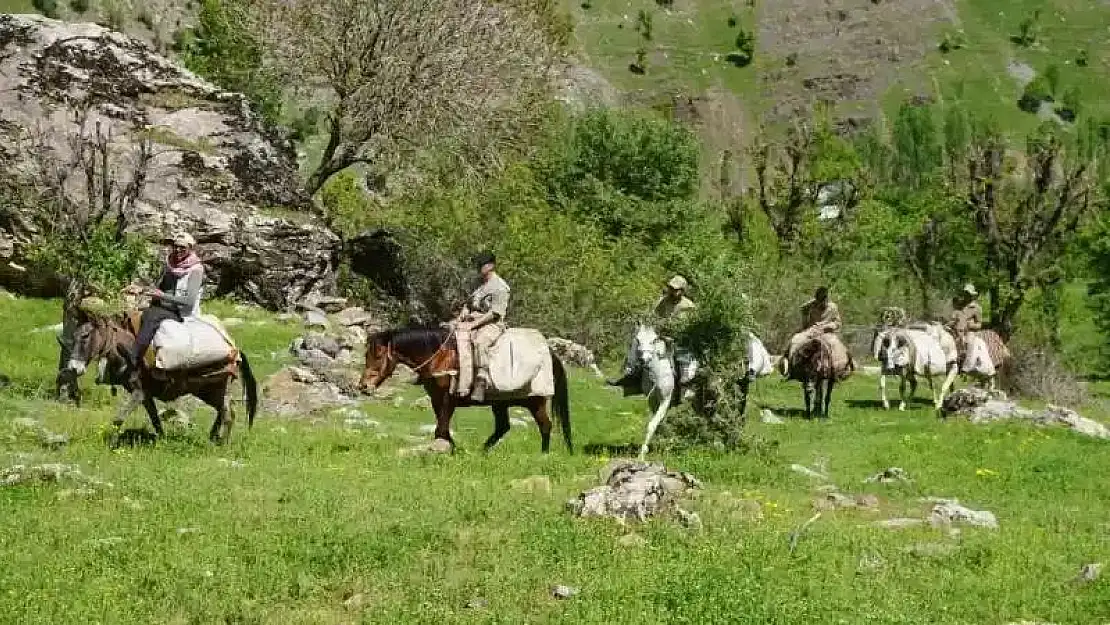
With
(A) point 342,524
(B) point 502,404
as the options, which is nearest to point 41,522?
(A) point 342,524

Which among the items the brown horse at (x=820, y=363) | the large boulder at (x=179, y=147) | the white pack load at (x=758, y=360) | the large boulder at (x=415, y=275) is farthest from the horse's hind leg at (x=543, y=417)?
the large boulder at (x=415, y=275)

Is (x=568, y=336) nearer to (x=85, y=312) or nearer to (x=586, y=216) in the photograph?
(x=586, y=216)

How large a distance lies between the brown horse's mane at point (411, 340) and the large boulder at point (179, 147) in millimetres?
18178

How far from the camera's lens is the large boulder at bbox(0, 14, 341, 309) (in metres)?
35.1

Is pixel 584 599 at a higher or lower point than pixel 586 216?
lower

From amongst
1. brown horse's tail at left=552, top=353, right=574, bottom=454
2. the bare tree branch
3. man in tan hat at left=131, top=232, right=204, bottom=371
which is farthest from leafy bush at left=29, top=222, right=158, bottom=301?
the bare tree branch

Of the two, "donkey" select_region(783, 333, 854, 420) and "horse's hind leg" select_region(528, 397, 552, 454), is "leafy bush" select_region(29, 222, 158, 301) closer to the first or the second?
"horse's hind leg" select_region(528, 397, 552, 454)

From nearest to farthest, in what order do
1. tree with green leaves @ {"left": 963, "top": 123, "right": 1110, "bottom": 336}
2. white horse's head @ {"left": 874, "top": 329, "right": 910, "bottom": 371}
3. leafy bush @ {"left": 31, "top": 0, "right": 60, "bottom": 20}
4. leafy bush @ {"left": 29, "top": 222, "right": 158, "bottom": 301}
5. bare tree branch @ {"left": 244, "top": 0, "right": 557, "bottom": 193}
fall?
leafy bush @ {"left": 29, "top": 222, "right": 158, "bottom": 301}
white horse's head @ {"left": 874, "top": 329, "right": 910, "bottom": 371}
bare tree branch @ {"left": 244, "top": 0, "right": 557, "bottom": 193}
tree with green leaves @ {"left": 963, "top": 123, "right": 1110, "bottom": 336}
leafy bush @ {"left": 31, "top": 0, "right": 60, "bottom": 20}

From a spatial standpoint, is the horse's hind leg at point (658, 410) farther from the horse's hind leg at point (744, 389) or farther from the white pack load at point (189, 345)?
the white pack load at point (189, 345)

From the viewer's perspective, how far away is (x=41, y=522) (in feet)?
39.5

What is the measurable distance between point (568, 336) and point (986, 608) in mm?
31454

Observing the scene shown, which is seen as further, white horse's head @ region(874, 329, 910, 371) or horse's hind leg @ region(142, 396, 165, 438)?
white horse's head @ region(874, 329, 910, 371)

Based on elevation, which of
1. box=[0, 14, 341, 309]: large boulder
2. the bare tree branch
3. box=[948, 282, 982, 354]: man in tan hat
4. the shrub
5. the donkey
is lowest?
the shrub

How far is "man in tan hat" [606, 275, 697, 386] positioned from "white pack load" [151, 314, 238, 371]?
647 cm
